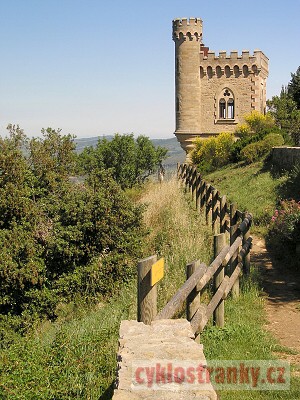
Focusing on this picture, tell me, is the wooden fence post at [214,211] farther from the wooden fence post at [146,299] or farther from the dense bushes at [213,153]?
the dense bushes at [213,153]

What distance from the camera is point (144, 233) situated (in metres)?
12.7

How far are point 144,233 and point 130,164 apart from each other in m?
22.6

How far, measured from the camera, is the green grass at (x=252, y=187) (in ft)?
47.2

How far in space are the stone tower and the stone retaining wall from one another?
15.3 m

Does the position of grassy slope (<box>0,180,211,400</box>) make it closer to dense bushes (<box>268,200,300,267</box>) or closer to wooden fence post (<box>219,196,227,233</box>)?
wooden fence post (<box>219,196,227,233</box>)

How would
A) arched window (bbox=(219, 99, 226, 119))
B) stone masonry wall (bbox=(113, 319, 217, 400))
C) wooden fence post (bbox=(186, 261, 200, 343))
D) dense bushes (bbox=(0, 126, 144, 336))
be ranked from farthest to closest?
1. arched window (bbox=(219, 99, 226, 119))
2. dense bushes (bbox=(0, 126, 144, 336))
3. wooden fence post (bbox=(186, 261, 200, 343))
4. stone masonry wall (bbox=(113, 319, 217, 400))

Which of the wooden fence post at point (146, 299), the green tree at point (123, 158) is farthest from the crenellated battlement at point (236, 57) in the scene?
the wooden fence post at point (146, 299)

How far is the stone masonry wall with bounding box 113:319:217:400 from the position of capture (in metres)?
3.11

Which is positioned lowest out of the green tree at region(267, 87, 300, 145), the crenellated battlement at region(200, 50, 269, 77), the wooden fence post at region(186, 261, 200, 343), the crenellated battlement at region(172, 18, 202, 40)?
the wooden fence post at region(186, 261, 200, 343)

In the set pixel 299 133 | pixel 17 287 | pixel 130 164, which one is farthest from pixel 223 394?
pixel 130 164

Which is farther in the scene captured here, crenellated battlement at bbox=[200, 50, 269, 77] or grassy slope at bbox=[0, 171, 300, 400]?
crenellated battlement at bbox=[200, 50, 269, 77]

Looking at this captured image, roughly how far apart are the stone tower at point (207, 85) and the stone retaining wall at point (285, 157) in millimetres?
15322

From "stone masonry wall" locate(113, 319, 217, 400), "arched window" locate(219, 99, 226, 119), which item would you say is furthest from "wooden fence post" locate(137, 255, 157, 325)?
"arched window" locate(219, 99, 226, 119)

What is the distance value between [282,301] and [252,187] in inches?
390
